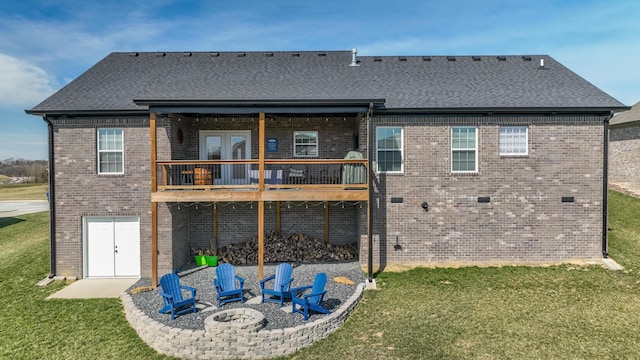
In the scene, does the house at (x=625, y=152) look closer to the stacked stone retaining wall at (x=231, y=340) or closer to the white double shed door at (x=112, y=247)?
the stacked stone retaining wall at (x=231, y=340)

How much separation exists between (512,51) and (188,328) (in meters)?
16.5

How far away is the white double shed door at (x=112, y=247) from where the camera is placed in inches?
470

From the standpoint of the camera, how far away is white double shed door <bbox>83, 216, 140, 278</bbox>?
39.2ft

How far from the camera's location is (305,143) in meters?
13.1

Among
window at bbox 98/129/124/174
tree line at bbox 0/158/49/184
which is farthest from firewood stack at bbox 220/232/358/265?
tree line at bbox 0/158/49/184

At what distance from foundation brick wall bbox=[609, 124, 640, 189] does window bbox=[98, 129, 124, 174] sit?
24675 millimetres

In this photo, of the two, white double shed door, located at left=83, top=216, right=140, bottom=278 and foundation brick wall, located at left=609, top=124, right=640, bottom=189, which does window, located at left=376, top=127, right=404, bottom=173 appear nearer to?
white double shed door, located at left=83, top=216, right=140, bottom=278

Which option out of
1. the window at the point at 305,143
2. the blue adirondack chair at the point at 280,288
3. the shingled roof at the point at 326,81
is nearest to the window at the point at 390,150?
the shingled roof at the point at 326,81

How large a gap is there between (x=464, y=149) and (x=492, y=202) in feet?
6.52

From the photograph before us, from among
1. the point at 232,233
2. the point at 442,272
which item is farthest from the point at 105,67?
the point at 442,272

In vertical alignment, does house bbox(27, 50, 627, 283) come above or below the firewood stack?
above

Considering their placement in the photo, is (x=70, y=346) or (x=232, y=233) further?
(x=232, y=233)

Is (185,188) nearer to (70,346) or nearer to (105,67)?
(70,346)

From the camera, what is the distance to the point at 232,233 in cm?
1309
